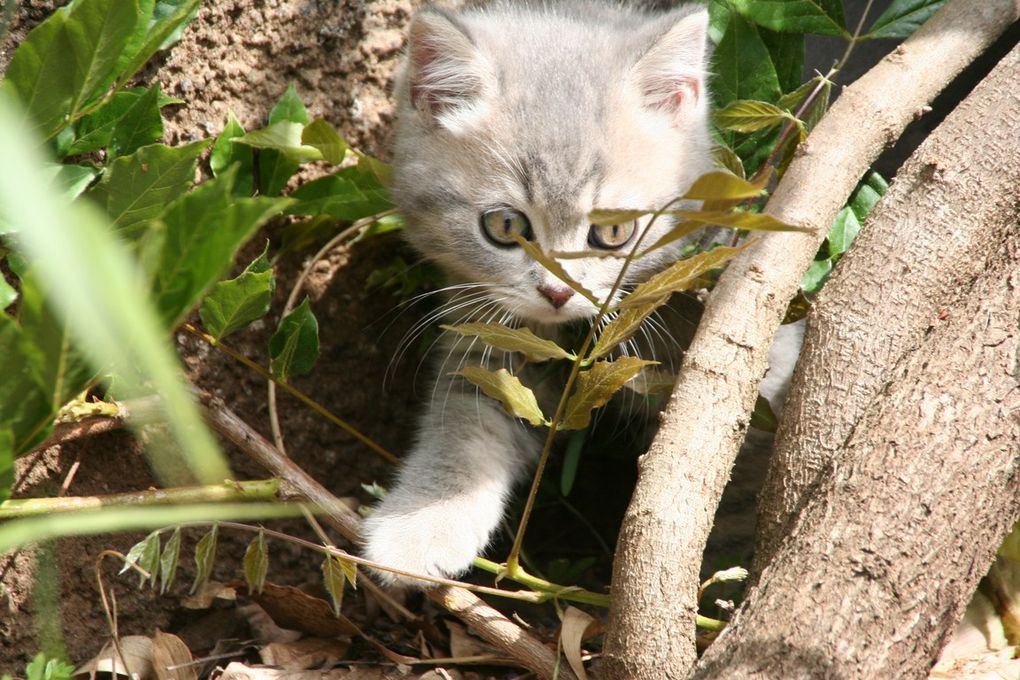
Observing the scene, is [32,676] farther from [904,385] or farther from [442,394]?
[904,385]

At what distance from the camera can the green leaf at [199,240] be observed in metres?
0.84

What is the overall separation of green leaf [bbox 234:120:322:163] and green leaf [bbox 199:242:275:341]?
36 centimetres

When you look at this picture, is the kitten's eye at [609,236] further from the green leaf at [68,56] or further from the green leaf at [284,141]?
the green leaf at [68,56]

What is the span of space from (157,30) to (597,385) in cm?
96

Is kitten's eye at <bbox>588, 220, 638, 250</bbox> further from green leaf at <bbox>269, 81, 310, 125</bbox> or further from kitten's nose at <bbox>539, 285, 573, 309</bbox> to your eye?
green leaf at <bbox>269, 81, 310, 125</bbox>

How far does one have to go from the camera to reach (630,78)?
1.88 metres

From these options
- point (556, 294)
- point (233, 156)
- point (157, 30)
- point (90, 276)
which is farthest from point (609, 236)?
point (90, 276)

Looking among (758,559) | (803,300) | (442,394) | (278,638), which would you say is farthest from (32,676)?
(803,300)

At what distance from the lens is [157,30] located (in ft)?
5.05

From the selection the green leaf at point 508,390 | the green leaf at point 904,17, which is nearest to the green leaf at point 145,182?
the green leaf at point 508,390

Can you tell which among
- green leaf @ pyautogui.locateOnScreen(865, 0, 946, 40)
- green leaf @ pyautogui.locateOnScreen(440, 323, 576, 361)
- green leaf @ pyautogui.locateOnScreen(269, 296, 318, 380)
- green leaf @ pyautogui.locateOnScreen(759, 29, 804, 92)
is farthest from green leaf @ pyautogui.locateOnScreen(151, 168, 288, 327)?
green leaf @ pyautogui.locateOnScreen(865, 0, 946, 40)

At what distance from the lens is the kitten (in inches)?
70.2

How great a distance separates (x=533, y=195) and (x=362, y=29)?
68cm

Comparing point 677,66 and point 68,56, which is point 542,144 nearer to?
point 677,66
